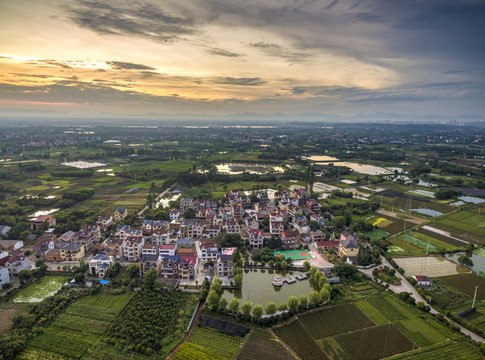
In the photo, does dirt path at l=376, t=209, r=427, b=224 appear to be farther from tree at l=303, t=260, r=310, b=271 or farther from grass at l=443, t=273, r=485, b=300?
tree at l=303, t=260, r=310, b=271

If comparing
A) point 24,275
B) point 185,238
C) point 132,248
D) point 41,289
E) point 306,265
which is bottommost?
point 41,289

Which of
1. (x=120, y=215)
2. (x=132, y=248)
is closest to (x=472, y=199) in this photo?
(x=132, y=248)

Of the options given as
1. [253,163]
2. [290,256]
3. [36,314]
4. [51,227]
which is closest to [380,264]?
[290,256]

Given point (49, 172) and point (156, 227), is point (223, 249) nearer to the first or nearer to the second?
point (156, 227)

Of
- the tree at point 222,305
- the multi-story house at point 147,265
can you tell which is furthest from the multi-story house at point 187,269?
the tree at point 222,305

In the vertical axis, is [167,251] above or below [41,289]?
above

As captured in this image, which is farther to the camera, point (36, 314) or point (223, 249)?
point (223, 249)

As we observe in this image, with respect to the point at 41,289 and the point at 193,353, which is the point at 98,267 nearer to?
the point at 41,289
